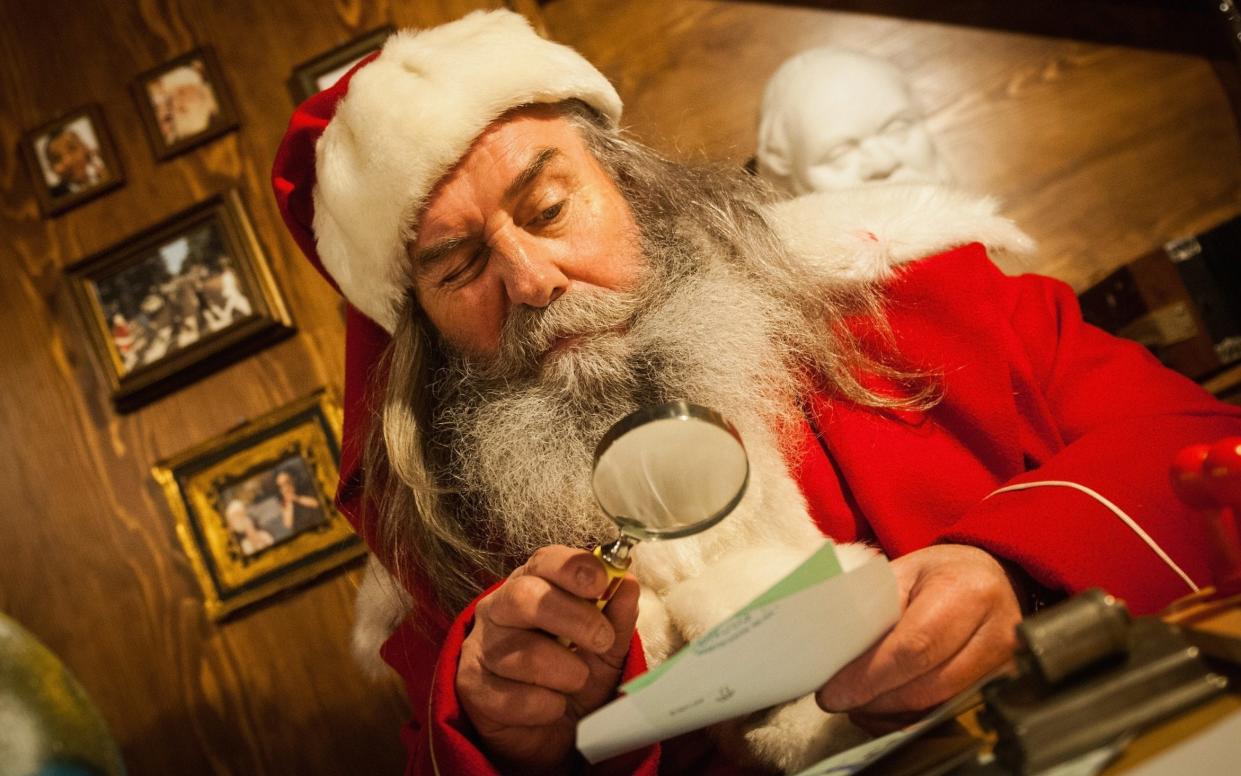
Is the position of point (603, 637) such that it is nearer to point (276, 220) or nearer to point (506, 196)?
point (506, 196)

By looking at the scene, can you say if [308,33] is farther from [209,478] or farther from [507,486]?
[507,486]

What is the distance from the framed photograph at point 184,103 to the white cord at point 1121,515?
176 cm

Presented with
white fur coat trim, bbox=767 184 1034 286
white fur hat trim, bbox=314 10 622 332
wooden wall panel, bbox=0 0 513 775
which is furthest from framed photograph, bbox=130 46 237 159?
white fur coat trim, bbox=767 184 1034 286

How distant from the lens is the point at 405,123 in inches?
50.9

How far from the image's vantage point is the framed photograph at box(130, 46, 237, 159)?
6.40 ft

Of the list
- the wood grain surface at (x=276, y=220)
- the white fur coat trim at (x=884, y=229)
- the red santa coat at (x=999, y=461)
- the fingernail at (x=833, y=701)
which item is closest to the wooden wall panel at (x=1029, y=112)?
the wood grain surface at (x=276, y=220)

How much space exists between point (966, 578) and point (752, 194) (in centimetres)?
83

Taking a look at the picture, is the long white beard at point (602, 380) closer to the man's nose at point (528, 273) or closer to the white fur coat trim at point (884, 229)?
the man's nose at point (528, 273)

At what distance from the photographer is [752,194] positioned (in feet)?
4.84

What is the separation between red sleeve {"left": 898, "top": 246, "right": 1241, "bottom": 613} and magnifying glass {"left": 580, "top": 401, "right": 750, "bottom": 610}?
400 mm

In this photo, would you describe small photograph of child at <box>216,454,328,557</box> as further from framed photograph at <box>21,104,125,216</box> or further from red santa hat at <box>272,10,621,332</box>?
framed photograph at <box>21,104,125,216</box>

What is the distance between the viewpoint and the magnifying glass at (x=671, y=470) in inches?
27.5

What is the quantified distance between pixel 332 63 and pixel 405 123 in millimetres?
759

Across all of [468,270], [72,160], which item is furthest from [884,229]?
[72,160]
